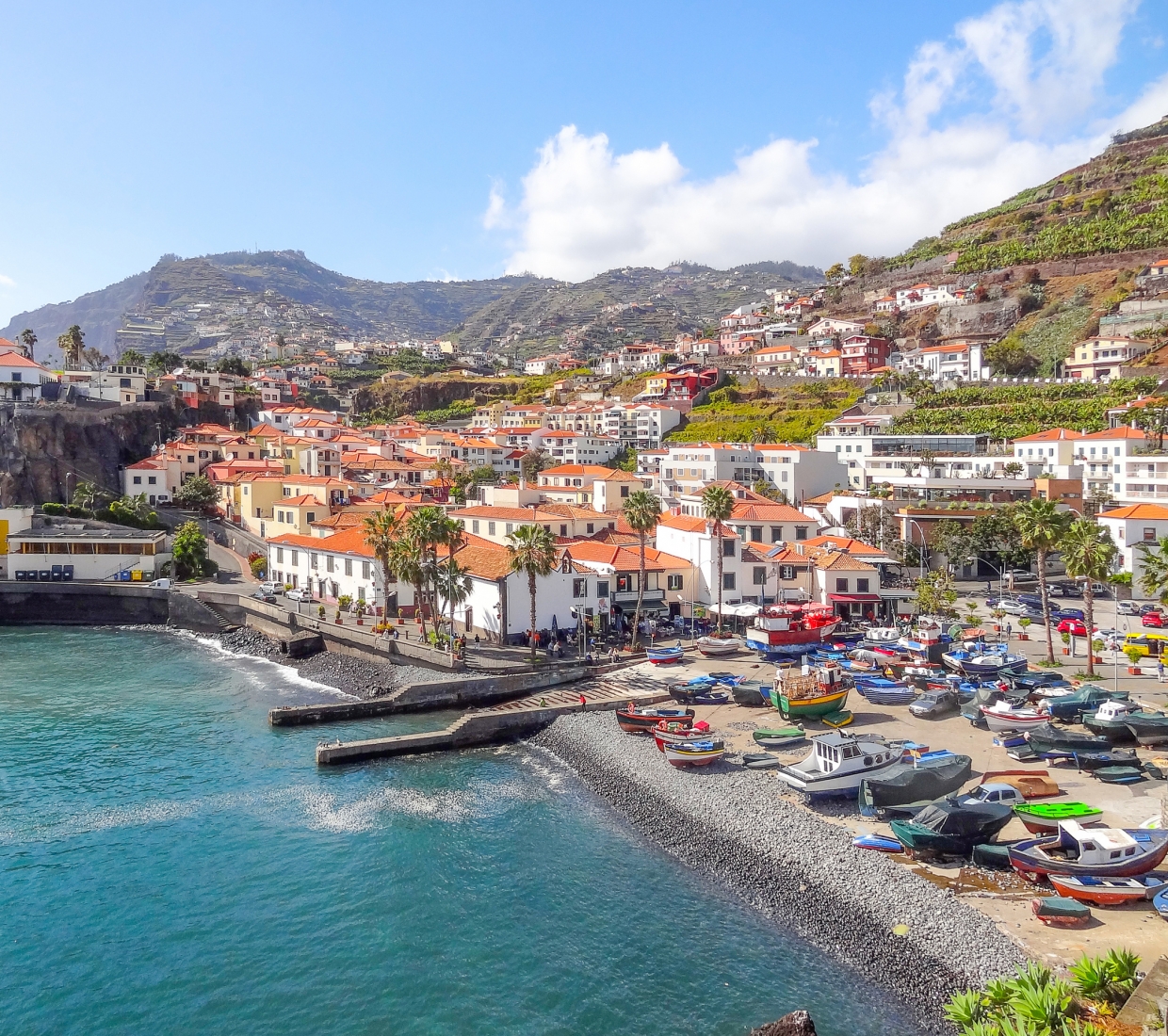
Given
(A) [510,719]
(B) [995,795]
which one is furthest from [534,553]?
(B) [995,795]

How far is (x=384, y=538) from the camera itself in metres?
52.5

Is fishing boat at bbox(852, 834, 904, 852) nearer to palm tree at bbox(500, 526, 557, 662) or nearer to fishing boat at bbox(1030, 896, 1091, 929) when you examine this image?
fishing boat at bbox(1030, 896, 1091, 929)

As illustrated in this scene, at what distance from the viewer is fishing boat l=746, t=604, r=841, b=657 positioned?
1869 inches

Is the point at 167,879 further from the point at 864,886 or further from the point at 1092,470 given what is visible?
the point at 1092,470

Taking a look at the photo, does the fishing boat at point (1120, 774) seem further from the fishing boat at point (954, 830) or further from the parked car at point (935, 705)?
the parked car at point (935, 705)

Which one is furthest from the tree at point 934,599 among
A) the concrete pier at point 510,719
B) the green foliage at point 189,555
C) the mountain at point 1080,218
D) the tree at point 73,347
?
the tree at point 73,347

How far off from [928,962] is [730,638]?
2968cm

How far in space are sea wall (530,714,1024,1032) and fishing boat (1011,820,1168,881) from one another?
273 centimetres

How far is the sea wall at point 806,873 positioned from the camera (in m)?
20.2

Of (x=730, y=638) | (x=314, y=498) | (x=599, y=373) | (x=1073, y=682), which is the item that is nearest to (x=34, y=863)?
(x=730, y=638)

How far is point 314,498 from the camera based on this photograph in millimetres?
75688

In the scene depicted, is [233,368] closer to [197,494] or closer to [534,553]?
[197,494]

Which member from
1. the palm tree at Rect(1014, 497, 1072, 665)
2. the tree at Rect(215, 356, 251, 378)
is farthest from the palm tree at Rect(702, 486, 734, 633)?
the tree at Rect(215, 356, 251, 378)

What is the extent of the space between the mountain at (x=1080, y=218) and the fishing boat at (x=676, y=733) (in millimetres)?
118274
